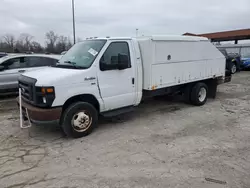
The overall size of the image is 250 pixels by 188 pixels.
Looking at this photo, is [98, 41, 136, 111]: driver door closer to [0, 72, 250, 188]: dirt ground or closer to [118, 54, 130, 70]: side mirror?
[118, 54, 130, 70]: side mirror

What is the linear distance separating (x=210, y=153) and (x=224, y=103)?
175 inches

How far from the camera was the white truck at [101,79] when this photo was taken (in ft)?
14.7

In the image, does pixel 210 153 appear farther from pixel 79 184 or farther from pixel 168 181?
pixel 79 184

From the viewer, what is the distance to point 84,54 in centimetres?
518

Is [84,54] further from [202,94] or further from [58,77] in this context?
[202,94]

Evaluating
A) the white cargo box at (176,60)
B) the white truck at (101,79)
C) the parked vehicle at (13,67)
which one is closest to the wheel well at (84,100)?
the white truck at (101,79)

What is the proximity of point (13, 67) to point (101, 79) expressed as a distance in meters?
5.10

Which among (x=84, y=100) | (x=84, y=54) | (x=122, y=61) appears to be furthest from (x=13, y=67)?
(x=122, y=61)

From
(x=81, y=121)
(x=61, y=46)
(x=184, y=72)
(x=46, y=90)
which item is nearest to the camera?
(x=46, y=90)

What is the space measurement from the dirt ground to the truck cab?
1.89 feet

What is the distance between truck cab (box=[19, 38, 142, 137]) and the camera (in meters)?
4.45

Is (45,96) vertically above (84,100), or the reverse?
(45,96)

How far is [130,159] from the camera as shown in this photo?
3.96 metres

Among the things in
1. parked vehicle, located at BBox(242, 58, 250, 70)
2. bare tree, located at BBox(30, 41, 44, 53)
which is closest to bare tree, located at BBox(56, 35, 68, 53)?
bare tree, located at BBox(30, 41, 44, 53)
